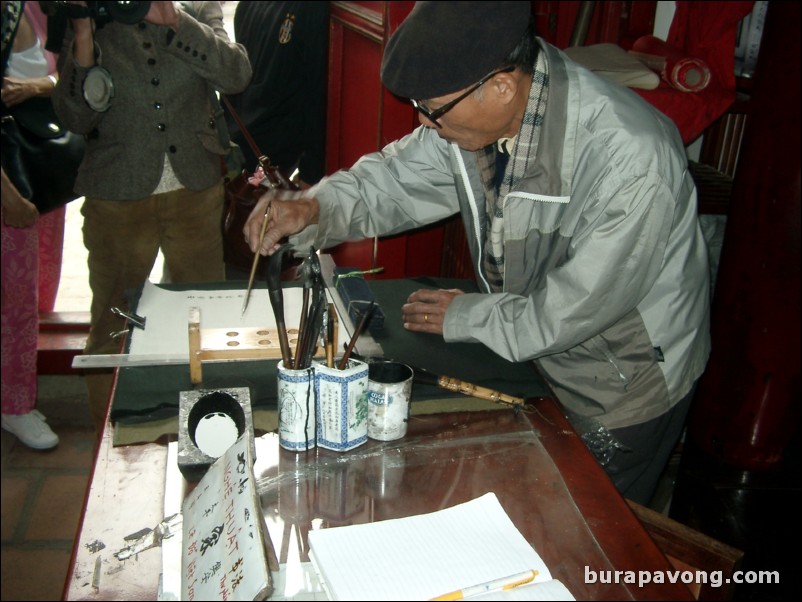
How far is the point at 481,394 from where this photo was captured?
4.87 ft

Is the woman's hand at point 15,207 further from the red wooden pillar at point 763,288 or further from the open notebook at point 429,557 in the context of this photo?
the red wooden pillar at point 763,288

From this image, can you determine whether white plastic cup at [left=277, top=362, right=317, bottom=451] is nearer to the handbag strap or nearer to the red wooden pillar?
the handbag strap

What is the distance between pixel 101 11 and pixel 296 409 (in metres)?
1.63

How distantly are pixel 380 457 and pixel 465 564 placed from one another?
0.31 meters

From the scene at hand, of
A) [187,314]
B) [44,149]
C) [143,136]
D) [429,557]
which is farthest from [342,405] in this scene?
[44,149]

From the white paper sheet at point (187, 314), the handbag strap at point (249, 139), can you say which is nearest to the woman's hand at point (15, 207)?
the handbag strap at point (249, 139)

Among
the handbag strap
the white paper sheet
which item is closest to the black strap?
the handbag strap

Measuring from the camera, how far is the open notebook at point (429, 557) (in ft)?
3.31

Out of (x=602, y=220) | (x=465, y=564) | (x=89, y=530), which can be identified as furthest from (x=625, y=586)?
(x=89, y=530)

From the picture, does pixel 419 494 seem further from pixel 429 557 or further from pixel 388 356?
pixel 388 356

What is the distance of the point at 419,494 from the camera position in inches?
48.6

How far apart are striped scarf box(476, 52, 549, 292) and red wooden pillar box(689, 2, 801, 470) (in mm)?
1243

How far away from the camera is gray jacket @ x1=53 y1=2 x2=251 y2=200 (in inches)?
95.4

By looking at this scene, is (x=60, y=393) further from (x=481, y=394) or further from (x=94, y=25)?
(x=481, y=394)
